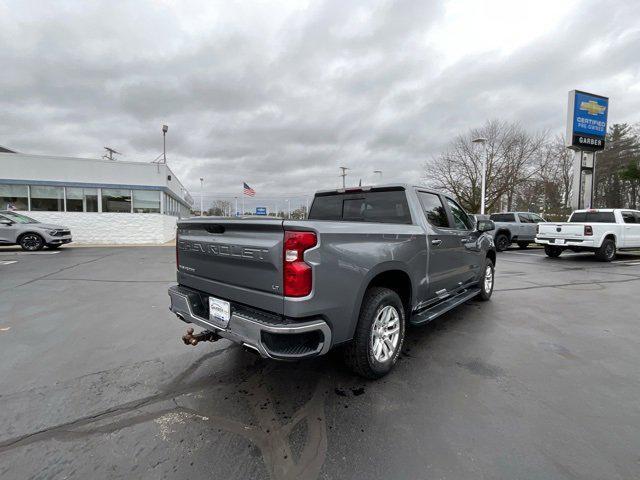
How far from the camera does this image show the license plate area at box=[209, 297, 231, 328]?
2.75 m

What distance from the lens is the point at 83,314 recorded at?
16.5 ft

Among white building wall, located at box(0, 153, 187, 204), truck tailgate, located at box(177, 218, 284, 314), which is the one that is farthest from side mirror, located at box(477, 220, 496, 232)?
white building wall, located at box(0, 153, 187, 204)

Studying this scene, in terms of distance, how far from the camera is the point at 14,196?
17.7m

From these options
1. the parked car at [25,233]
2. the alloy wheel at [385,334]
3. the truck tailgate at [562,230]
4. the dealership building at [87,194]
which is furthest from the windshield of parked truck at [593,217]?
the parked car at [25,233]

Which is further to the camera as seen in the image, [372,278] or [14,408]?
[372,278]

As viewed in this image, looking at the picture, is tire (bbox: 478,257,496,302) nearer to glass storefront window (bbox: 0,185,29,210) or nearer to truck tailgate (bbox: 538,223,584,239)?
truck tailgate (bbox: 538,223,584,239)

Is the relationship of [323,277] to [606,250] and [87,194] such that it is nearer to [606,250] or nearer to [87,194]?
[606,250]

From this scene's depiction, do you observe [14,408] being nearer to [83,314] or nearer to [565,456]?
[83,314]

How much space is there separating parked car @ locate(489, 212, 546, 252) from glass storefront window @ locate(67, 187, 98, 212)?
68.1 feet

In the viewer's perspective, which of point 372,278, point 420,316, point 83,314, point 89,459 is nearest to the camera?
point 89,459

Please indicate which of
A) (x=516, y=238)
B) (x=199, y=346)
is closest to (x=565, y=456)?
(x=199, y=346)

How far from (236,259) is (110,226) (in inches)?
742

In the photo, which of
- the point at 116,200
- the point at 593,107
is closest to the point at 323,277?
the point at 116,200

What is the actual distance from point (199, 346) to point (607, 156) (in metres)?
46.9
